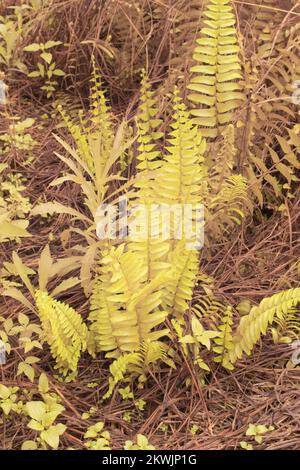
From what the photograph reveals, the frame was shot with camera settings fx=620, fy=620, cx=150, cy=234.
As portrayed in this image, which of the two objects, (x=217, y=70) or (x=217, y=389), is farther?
(x=217, y=70)

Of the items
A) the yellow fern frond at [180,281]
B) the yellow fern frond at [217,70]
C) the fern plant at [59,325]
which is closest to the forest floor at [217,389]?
the fern plant at [59,325]

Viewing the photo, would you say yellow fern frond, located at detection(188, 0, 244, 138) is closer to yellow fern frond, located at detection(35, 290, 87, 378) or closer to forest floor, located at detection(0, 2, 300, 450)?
forest floor, located at detection(0, 2, 300, 450)

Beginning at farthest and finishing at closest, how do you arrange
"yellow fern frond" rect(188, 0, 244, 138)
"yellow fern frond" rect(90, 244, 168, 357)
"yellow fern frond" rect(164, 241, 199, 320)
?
"yellow fern frond" rect(188, 0, 244, 138)
"yellow fern frond" rect(164, 241, 199, 320)
"yellow fern frond" rect(90, 244, 168, 357)

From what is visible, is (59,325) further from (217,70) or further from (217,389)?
(217,70)

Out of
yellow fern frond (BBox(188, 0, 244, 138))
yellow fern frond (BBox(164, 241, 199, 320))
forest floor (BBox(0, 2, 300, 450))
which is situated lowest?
Result: forest floor (BBox(0, 2, 300, 450))

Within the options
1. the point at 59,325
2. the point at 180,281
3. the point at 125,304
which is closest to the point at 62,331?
the point at 59,325

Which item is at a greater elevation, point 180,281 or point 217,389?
point 180,281

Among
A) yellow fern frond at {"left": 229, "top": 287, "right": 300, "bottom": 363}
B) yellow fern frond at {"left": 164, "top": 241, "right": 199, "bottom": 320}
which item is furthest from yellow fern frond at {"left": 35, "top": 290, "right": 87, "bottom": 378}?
yellow fern frond at {"left": 229, "top": 287, "right": 300, "bottom": 363}

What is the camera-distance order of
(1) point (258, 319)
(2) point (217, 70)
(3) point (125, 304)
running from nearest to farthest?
(1) point (258, 319)
(3) point (125, 304)
(2) point (217, 70)

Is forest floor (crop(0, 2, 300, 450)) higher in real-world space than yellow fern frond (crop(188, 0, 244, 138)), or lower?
lower

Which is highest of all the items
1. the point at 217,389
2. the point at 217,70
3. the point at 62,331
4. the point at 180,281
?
the point at 217,70

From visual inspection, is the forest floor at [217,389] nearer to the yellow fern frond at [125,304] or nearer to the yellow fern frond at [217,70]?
the yellow fern frond at [125,304]
